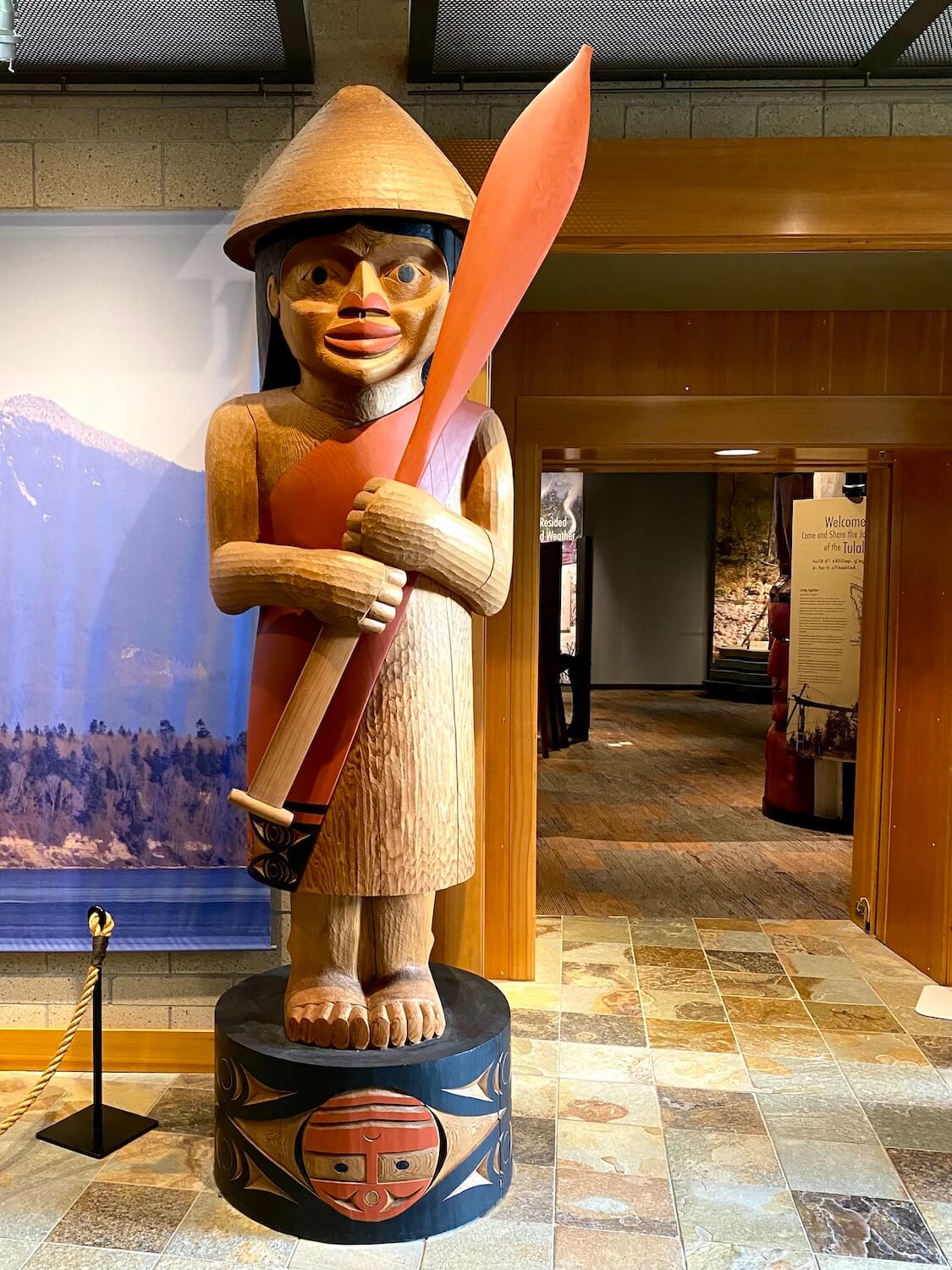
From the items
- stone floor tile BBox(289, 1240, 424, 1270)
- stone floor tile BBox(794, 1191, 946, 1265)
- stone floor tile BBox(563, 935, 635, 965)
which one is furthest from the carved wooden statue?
stone floor tile BBox(563, 935, 635, 965)

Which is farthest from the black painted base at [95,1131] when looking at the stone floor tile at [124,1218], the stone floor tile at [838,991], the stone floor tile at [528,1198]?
the stone floor tile at [838,991]

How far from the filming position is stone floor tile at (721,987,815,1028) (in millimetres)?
2963

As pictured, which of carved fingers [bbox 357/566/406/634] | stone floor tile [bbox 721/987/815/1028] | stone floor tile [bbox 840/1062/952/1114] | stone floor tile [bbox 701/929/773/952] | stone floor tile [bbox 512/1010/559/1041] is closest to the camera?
carved fingers [bbox 357/566/406/634]

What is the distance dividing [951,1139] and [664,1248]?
32.7 inches

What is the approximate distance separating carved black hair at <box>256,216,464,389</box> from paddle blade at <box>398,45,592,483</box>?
0.17 m

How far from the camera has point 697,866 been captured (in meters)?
4.75

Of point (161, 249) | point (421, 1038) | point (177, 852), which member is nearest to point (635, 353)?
point (161, 249)

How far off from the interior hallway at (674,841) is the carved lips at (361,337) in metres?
2.70

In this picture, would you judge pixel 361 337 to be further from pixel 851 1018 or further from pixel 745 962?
pixel 745 962

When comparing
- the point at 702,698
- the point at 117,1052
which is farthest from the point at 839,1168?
the point at 702,698

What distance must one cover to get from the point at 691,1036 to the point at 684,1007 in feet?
0.74

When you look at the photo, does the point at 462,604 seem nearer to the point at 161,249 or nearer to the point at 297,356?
the point at 297,356

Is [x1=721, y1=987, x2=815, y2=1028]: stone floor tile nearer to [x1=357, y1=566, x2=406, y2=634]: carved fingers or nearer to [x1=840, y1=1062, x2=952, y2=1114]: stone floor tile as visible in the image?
[x1=840, y1=1062, x2=952, y2=1114]: stone floor tile

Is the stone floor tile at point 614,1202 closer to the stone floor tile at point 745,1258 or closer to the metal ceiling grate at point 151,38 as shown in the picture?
the stone floor tile at point 745,1258
